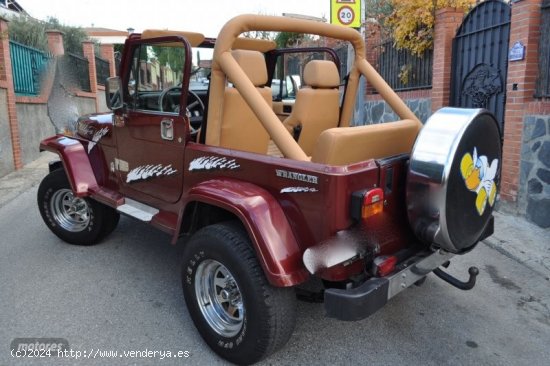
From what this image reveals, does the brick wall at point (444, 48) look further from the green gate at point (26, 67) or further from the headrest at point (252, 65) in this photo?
the green gate at point (26, 67)

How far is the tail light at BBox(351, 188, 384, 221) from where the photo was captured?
2297 millimetres

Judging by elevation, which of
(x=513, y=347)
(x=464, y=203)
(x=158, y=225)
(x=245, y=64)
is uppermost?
(x=245, y=64)

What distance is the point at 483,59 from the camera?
6.10m

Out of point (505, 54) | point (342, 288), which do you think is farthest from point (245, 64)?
point (505, 54)

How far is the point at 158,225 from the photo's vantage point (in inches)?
136

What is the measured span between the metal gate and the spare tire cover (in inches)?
144

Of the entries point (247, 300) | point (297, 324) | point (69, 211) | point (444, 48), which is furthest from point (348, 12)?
point (247, 300)

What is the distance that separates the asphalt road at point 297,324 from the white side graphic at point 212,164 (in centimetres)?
109

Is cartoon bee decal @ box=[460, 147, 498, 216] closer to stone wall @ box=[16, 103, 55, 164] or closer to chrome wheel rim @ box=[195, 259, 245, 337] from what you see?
chrome wheel rim @ box=[195, 259, 245, 337]

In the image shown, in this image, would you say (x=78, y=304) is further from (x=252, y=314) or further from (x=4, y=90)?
(x=4, y=90)

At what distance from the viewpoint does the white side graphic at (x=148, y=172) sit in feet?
11.3

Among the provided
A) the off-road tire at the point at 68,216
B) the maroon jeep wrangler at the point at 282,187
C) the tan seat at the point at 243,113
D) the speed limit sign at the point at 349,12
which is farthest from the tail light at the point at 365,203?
the speed limit sign at the point at 349,12

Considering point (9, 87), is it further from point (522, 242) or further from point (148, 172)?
point (522, 242)

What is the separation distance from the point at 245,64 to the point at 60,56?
1031cm
